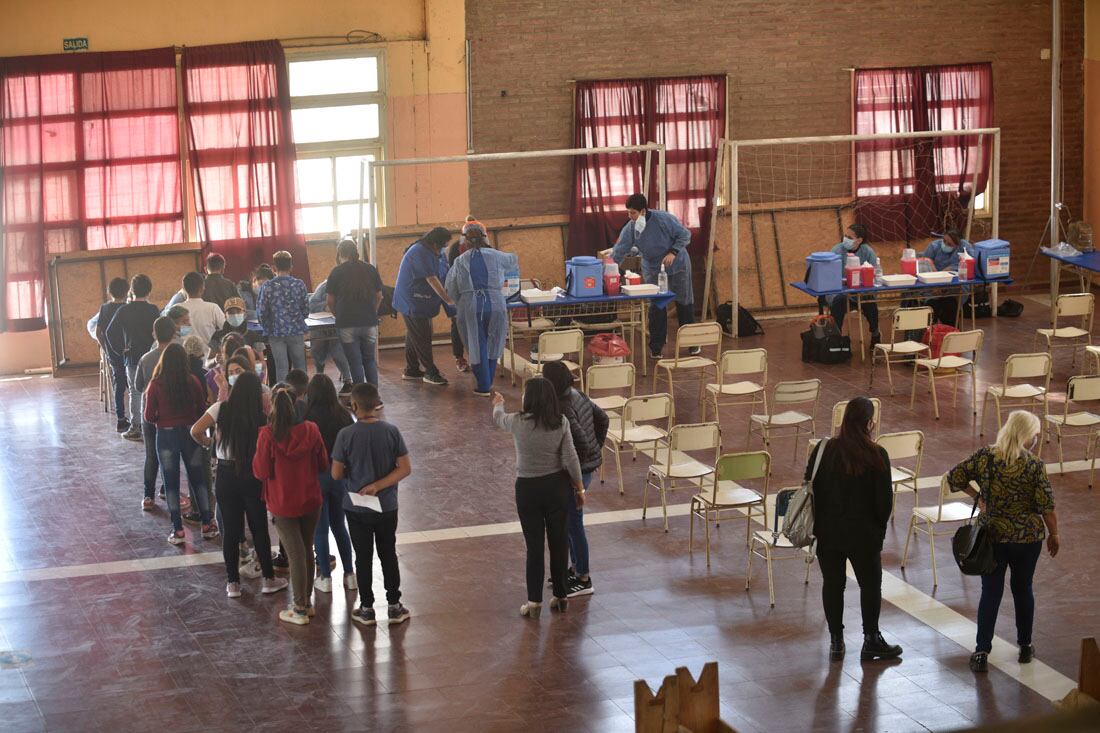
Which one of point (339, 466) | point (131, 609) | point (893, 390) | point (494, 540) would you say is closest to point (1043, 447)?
point (893, 390)

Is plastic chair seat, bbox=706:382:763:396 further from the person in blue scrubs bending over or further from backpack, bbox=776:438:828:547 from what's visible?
backpack, bbox=776:438:828:547

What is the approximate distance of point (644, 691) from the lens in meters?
4.77

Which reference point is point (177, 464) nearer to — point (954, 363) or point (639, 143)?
point (954, 363)

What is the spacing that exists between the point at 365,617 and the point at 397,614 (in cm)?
17

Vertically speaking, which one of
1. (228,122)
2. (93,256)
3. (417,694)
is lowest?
(417,694)

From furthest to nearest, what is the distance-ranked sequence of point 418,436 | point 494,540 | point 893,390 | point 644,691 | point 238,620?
point 893,390, point 418,436, point 494,540, point 238,620, point 644,691

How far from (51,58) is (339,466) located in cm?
954

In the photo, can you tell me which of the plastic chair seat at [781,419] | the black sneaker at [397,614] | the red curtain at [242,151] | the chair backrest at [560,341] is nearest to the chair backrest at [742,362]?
the plastic chair seat at [781,419]

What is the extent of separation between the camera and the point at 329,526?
27.5 feet

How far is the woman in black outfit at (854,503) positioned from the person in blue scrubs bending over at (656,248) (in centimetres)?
763

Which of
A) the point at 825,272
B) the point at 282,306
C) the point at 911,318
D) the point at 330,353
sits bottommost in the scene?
the point at 330,353

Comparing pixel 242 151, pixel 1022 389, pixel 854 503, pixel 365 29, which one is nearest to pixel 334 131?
pixel 242 151

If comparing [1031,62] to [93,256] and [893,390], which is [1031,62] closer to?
[893,390]

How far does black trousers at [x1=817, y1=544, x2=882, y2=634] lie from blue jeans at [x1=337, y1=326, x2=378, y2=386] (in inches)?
252
